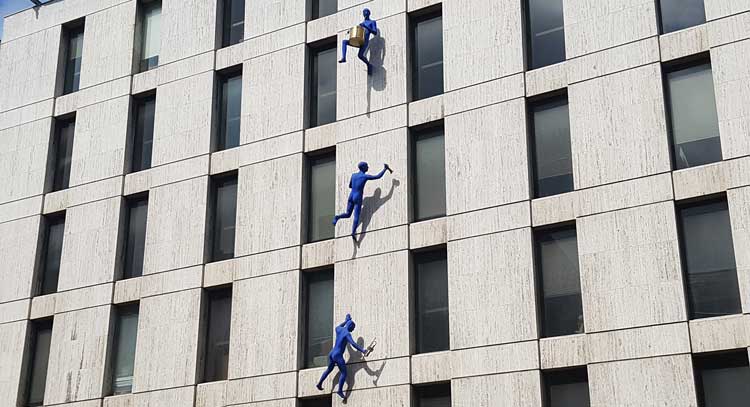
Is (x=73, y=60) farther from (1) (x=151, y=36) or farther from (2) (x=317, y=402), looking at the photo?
(2) (x=317, y=402)

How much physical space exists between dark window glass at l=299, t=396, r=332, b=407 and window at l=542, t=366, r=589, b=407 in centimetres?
615

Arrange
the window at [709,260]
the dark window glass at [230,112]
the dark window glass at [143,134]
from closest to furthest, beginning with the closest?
the window at [709,260] < the dark window glass at [230,112] < the dark window glass at [143,134]

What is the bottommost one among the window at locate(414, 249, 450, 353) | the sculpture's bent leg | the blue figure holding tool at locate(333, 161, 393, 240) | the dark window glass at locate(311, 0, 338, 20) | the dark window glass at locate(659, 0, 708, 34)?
the window at locate(414, 249, 450, 353)

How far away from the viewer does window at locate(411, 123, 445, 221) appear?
2873cm

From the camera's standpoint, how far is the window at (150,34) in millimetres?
36062

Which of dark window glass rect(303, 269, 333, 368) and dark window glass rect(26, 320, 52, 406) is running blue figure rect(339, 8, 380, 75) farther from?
dark window glass rect(26, 320, 52, 406)

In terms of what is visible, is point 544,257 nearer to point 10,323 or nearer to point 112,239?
point 112,239

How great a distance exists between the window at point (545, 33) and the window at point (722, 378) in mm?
8853

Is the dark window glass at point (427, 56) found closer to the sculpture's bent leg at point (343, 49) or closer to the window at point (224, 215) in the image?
the sculpture's bent leg at point (343, 49)

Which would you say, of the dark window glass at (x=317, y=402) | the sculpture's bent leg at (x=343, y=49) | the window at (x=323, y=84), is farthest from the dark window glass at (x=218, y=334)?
the sculpture's bent leg at (x=343, y=49)

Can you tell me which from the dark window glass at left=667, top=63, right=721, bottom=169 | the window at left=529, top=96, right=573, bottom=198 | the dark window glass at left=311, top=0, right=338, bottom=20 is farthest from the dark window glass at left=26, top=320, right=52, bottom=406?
the dark window glass at left=667, top=63, right=721, bottom=169

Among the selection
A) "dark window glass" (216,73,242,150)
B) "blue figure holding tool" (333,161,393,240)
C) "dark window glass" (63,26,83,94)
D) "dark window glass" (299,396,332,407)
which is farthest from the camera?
"dark window glass" (63,26,83,94)

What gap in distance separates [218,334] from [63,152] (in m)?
10.1

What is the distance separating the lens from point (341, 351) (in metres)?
27.7
